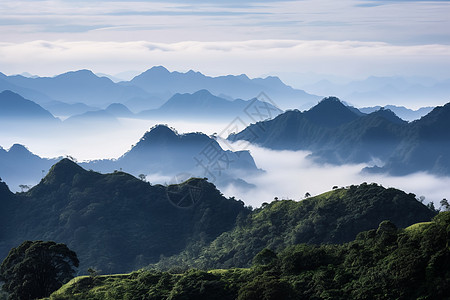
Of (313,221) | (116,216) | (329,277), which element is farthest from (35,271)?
(116,216)

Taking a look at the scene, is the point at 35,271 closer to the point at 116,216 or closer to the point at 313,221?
the point at 313,221

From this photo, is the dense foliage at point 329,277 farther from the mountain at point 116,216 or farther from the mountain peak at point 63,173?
the mountain peak at point 63,173

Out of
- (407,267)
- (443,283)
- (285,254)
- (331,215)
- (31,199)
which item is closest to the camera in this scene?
(443,283)

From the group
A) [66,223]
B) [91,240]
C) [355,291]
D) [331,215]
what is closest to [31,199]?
[66,223]

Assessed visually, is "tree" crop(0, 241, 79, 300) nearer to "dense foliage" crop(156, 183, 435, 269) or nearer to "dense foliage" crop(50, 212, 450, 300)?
"dense foliage" crop(50, 212, 450, 300)

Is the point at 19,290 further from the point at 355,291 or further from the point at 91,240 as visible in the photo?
the point at 91,240

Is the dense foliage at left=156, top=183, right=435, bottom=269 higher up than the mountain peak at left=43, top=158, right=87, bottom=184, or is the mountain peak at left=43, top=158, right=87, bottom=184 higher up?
the mountain peak at left=43, top=158, right=87, bottom=184

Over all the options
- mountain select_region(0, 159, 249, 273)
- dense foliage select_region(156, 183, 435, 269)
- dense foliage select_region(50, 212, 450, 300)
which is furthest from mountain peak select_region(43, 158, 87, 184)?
dense foliage select_region(50, 212, 450, 300)
